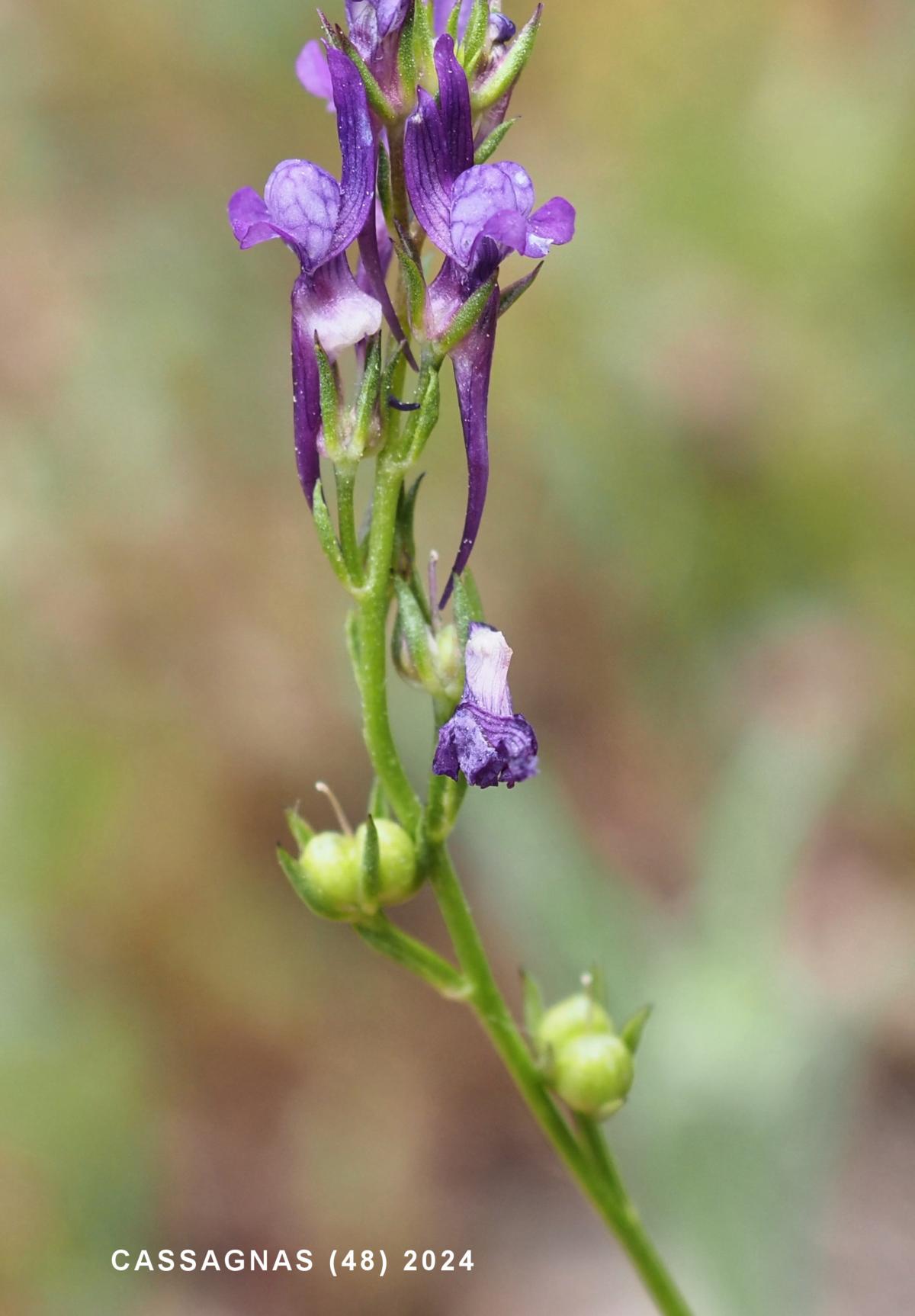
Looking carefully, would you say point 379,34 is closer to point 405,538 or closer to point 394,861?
point 405,538

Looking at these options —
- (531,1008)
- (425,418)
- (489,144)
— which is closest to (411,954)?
(531,1008)

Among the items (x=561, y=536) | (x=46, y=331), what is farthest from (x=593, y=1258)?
(x=46, y=331)

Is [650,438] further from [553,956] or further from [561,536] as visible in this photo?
[553,956]

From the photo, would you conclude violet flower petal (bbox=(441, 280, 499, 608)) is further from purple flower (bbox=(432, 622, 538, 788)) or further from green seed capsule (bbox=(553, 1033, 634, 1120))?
green seed capsule (bbox=(553, 1033, 634, 1120))

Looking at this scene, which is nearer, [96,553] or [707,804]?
[707,804]

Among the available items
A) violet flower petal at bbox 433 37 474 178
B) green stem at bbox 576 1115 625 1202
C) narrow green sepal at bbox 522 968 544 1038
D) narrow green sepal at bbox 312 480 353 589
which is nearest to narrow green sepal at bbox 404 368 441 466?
narrow green sepal at bbox 312 480 353 589

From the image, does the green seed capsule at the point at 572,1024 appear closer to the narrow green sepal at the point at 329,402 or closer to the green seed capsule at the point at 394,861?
the green seed capsule at the point at 394,861

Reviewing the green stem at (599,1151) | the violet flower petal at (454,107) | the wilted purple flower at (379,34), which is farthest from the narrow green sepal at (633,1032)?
the wilted purple flower at (379,34)
